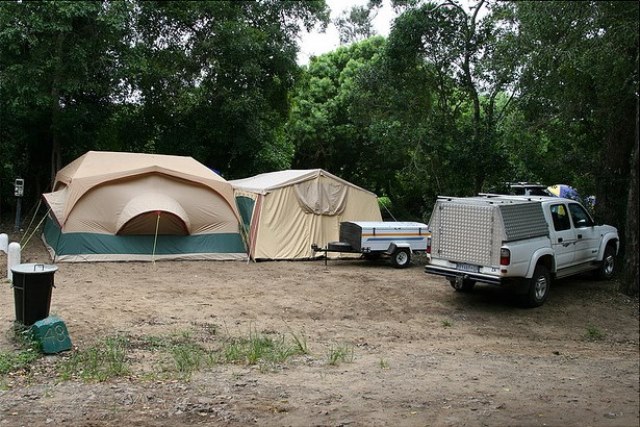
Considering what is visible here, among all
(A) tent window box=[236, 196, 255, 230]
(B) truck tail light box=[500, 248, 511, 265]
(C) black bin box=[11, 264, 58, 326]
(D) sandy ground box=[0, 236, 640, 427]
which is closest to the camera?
(D) sandy ground box=[0, 236, 640, 427]

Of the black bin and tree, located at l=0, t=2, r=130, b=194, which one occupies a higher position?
tree, located at l=0, t=2, r=130, b=194

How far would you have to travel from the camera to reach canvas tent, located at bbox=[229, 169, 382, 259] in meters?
14.9

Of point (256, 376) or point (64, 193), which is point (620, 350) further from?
point (64, 193)

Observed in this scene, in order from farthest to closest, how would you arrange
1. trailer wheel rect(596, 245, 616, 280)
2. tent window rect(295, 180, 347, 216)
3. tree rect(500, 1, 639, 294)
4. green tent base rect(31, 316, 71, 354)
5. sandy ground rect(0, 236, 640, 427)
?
tent window rect(295, 180, 347, 216), trailer wheel rect(596, 245, 616, 280), green tent base rect(31, 316, 71, 354), tree rect(500, 1, 639, 294), sandy ground rect(0, 236, 640, 427)

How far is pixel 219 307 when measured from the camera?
9766 millimetres

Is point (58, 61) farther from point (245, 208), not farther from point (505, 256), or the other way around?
point (505, 256)

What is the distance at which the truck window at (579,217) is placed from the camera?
1086 centimetres

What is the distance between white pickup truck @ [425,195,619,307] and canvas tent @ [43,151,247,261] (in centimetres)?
631

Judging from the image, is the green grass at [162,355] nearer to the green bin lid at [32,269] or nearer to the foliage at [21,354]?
the foliage at [21,354]

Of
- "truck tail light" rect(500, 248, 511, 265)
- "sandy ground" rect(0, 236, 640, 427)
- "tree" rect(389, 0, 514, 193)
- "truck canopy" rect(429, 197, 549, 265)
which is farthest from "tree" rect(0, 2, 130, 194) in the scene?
"truck tail light" rect(500, 248, 511, 265)

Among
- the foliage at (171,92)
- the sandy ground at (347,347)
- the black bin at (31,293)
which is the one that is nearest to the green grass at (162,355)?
the sandy ground at (347,347)

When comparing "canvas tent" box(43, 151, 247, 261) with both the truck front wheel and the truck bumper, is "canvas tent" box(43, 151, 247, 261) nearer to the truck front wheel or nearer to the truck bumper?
the truck bumper

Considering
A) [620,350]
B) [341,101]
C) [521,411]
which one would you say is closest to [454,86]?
[341,101]

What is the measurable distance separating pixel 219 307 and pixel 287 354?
10.1ft
